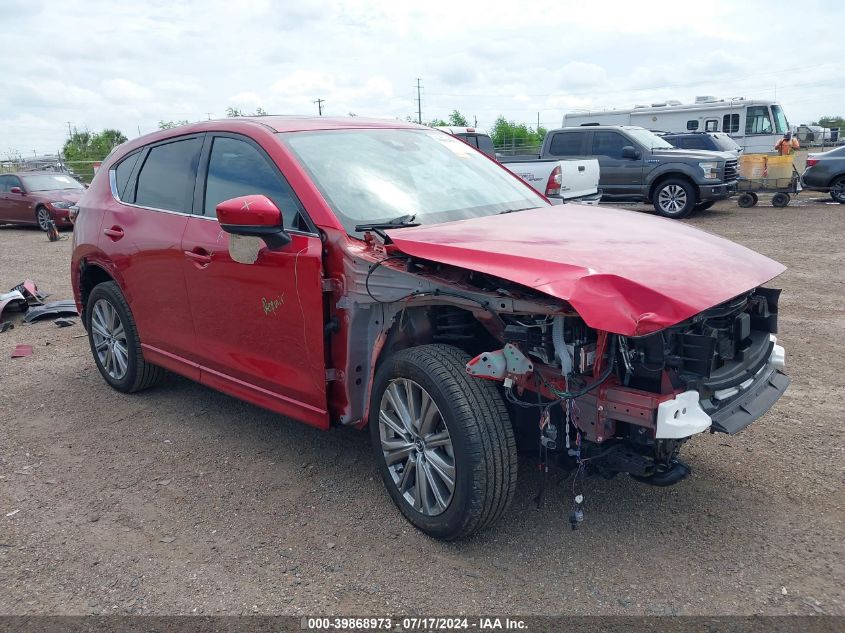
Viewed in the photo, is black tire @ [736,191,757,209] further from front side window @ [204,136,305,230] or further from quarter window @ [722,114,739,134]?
front side window @ [204,136,305,230]

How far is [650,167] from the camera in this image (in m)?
15.4

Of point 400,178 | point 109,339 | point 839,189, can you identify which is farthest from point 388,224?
point 839,189

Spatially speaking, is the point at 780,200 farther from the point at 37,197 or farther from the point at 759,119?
the point at 37,197

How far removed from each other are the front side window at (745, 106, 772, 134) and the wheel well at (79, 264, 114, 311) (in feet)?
81.4

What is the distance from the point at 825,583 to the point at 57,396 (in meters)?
5.03

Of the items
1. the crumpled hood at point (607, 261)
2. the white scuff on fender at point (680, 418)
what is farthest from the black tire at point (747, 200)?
the white scuff on fender at point (680, 418)

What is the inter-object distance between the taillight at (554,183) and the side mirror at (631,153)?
4784mm

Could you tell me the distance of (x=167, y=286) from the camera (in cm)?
442

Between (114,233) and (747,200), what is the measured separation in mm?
15790

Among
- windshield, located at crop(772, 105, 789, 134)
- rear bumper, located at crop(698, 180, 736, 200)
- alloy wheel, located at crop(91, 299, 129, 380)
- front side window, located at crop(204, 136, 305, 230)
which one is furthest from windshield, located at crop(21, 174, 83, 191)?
windshield, located at crop(772, 105, 789, 134)

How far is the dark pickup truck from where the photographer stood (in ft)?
49.5

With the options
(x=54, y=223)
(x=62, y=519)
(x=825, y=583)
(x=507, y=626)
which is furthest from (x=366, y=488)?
(x=54, y=223)

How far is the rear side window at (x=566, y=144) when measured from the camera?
52.9 ft

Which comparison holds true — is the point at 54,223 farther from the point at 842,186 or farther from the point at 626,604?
the point at 842,186
